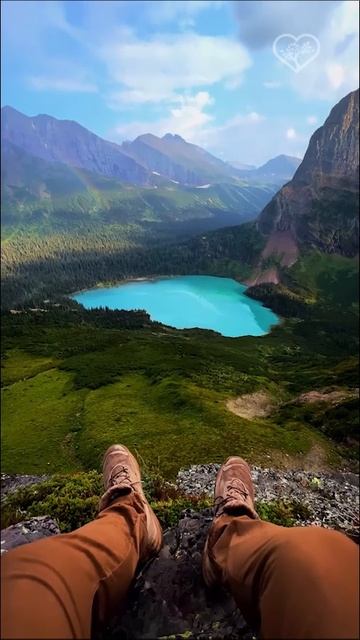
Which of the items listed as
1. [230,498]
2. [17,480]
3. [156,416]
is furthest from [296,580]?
[156,416]

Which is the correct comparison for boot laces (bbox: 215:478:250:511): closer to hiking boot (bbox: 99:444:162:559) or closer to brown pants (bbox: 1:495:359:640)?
hiking boot (bbox: 99:444:162:559)

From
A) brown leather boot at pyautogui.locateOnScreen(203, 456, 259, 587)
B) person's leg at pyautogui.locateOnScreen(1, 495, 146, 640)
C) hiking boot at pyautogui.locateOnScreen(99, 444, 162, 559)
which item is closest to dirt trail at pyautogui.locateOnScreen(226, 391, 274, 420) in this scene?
brown leather boot at pyautogui.locateOnScreen(203, 456, 259, 587)

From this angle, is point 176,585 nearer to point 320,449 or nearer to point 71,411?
point 320,449

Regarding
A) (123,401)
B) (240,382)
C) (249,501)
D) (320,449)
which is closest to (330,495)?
(320,449)

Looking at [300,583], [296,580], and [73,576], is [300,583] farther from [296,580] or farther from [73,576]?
[73,576]

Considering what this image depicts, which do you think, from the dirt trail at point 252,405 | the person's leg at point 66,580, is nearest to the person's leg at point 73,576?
the person's leg at point 66,580

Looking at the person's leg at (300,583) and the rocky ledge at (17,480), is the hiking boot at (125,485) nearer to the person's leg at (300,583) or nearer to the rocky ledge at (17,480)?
the person's leg at (300,583)
